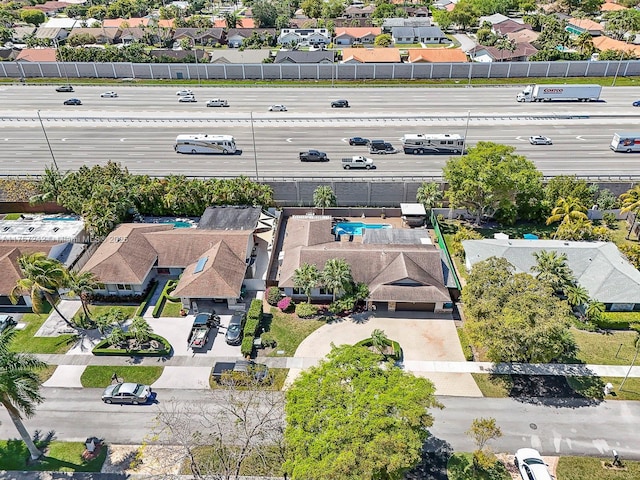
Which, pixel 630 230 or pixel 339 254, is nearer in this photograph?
pixel 339 254

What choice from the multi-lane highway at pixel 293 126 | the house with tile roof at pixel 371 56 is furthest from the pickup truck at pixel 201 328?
the house with tile roof at pixel 371 56

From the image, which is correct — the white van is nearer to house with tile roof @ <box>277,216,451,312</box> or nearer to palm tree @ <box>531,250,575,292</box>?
house with tile roof @ <box>277,216,451,312</box>

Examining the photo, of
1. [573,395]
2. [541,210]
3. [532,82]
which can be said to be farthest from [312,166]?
[532,82]

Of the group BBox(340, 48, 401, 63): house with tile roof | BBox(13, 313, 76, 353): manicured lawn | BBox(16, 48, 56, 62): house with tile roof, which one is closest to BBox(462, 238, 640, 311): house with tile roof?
BBox(13, 313, 76, 353): manicured lawn

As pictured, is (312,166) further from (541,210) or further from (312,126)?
(541,210)

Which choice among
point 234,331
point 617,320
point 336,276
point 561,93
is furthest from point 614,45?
point 234,331

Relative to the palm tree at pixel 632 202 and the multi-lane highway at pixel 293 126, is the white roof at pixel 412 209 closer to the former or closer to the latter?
the multi-lane highway at pixel 293 126
